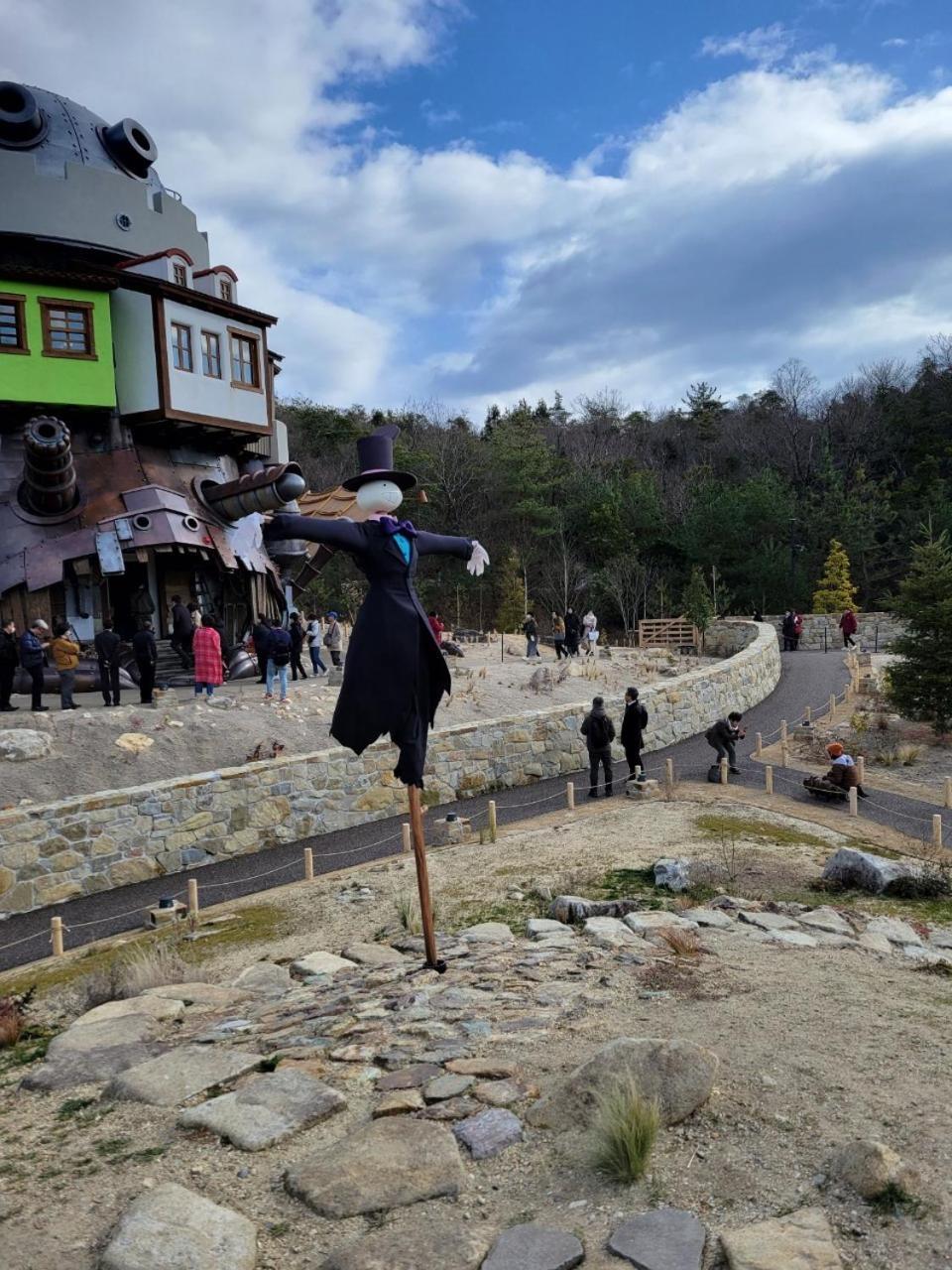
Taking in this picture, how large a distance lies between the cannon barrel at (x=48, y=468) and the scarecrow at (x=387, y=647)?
530 inches

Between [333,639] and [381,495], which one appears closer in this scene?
[381,495]

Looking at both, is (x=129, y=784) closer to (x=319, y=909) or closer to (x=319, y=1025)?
(x=319, y=909)

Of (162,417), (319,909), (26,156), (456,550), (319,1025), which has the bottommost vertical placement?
(319,909)

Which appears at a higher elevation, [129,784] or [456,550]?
[456,550]

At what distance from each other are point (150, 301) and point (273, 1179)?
19.2 meters

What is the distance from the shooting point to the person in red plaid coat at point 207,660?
15.9 metres

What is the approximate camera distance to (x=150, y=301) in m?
19.0

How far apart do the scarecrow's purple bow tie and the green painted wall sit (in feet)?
49.5

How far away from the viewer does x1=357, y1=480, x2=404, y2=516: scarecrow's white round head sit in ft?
19.6

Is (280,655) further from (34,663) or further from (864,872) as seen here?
(864,872)

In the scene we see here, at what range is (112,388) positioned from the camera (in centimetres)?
1862

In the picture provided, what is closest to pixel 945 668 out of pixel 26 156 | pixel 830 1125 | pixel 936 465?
pixel 830 1125

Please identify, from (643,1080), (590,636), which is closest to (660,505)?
(590,636)

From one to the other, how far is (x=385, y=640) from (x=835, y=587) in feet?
122
